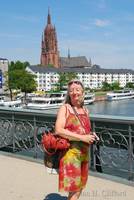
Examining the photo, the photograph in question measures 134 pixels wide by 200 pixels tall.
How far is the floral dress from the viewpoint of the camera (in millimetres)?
4152

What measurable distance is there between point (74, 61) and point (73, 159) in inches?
7590

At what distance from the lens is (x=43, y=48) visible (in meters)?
195

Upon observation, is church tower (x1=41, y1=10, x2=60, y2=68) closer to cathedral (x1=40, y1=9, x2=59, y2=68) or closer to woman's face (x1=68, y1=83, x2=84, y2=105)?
cathedral (x1=40, y1=9, x2=59, y2=68)

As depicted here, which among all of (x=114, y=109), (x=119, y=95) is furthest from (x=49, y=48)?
(x=114, y=109)

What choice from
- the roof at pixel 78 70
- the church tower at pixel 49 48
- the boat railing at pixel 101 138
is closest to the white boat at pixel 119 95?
the roof at pixel 78 70

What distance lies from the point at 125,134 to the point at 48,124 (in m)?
1.81

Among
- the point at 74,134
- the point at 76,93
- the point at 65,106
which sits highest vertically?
the point at 76,93

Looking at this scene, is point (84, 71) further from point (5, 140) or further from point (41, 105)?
point (5, 140)

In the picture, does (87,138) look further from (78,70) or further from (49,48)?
(49,48)

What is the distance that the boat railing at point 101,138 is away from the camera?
622 cm

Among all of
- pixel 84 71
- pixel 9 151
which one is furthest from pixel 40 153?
pixel 84 71

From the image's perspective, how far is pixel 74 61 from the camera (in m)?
196

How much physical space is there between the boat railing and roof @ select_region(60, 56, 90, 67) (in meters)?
185

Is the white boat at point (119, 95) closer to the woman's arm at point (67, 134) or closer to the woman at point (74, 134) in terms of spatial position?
the woman at point (74, 134)
